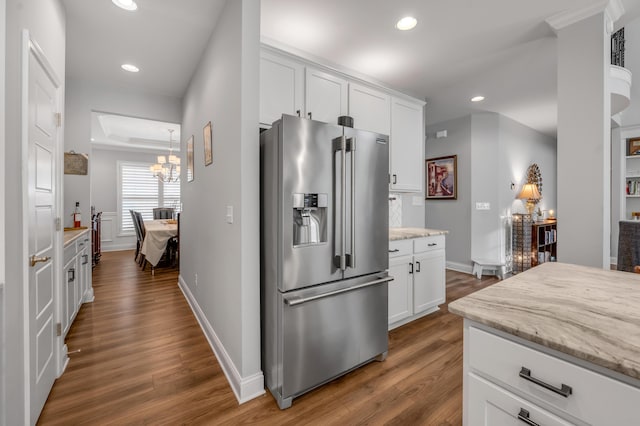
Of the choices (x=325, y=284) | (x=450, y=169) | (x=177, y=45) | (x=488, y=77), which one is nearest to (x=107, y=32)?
(x=177, y=45)

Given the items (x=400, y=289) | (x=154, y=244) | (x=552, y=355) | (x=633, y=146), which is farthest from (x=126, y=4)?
(x=633, y=146)

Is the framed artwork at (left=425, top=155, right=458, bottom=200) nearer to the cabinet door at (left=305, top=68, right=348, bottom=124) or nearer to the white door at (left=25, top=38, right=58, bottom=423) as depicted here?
the cabinet door at (left=305, top=68, right=348, bottom=124)

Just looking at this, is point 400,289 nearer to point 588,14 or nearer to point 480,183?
point 588,14

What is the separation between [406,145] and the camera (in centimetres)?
335

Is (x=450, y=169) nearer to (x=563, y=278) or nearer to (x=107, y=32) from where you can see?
(x=563, y=278)

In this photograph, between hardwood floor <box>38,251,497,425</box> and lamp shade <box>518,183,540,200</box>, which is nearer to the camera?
hardwood floor <box>38,251,497,425</box>

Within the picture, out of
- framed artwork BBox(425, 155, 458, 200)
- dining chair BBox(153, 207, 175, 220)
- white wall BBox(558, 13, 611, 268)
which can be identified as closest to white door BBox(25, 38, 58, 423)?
white wall BBox(558, 13, 611, 268)

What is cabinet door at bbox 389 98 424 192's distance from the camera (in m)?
3.22

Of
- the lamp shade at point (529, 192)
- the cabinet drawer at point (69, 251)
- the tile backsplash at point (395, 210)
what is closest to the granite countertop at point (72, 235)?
the cabinet drawer at point (69, 251)

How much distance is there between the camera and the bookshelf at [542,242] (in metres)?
4.69

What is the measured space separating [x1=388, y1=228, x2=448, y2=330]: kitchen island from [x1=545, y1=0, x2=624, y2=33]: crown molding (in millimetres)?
2041

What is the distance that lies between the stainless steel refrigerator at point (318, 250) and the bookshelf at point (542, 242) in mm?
3991

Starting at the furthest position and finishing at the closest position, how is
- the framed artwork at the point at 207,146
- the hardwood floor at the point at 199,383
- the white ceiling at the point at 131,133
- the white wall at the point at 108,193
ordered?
1. the white wall at the point at 108,193
2. the white ceiling at the point at 131,133
3. the framed artwork at the point at 207,146
4. the hardwood floor at the point at 199,383

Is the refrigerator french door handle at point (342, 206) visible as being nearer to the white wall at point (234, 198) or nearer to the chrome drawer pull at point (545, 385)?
the white wall at point (234, 198)
